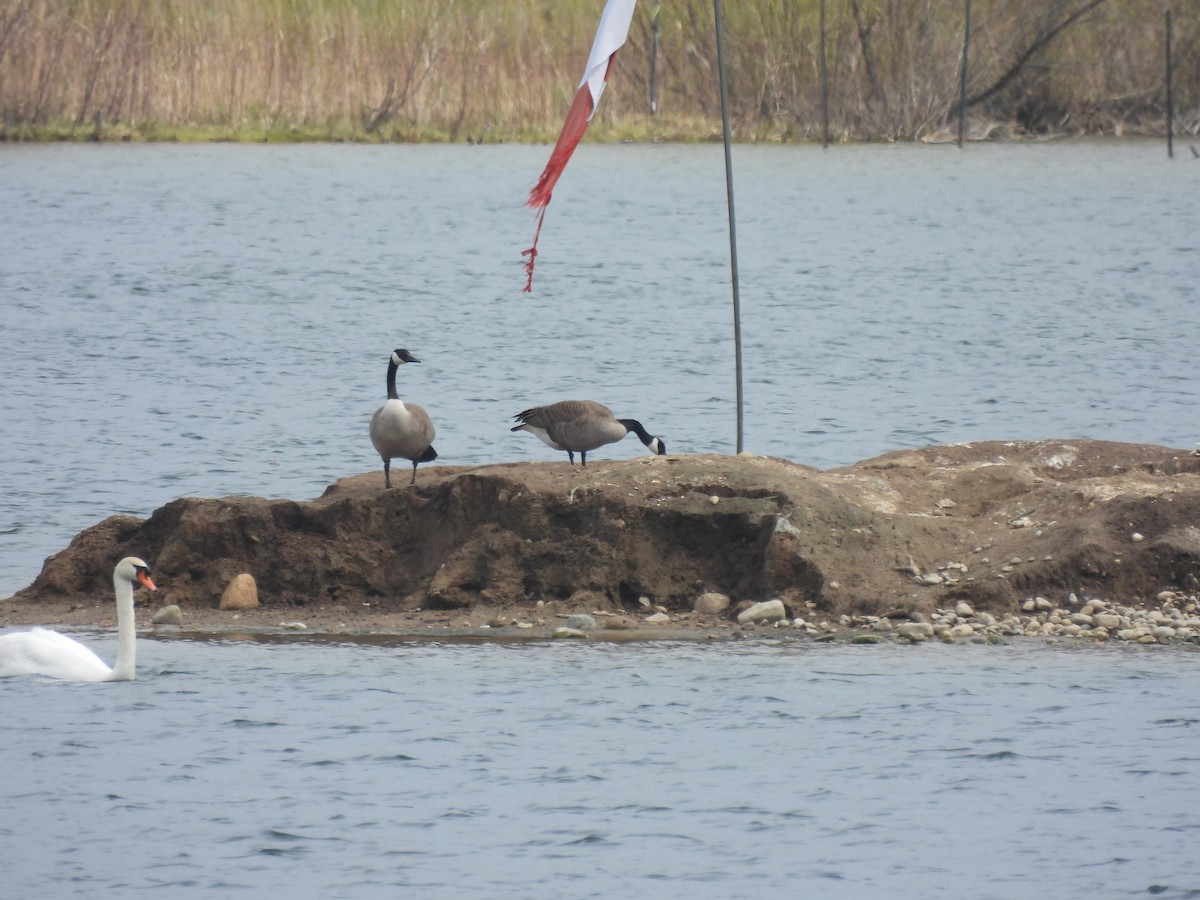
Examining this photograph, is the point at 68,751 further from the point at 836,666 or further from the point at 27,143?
the point at 27,143

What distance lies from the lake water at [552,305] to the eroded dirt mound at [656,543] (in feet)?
7.02

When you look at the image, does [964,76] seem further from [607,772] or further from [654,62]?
[607,772]

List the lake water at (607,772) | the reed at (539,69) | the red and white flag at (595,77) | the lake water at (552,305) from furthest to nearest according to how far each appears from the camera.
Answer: the reed at (539,69) → the lake water at (552,305) → the red and white flag at (595,77) → the lake water at (607,772)

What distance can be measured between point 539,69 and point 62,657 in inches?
1533

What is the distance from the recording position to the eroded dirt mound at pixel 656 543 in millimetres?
13109

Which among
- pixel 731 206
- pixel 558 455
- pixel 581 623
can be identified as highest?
pixel 731 206

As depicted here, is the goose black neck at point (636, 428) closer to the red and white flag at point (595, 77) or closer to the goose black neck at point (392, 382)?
the red and white flag at point (595, 77)

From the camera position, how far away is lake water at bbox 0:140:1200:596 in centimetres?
2080

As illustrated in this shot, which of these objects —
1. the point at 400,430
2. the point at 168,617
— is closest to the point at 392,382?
the point at 400,430

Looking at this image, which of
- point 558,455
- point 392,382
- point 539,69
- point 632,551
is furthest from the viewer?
point 539,69

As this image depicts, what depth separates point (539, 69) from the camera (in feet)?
162

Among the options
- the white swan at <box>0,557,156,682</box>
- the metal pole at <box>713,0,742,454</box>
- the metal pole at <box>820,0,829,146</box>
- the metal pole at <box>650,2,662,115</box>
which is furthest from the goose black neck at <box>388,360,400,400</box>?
the metal pole at <box>820,0,829,146</box>

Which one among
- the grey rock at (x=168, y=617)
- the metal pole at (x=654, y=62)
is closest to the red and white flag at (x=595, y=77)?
the grey rock at (x=168, y=617)

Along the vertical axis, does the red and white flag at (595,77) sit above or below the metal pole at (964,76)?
below
